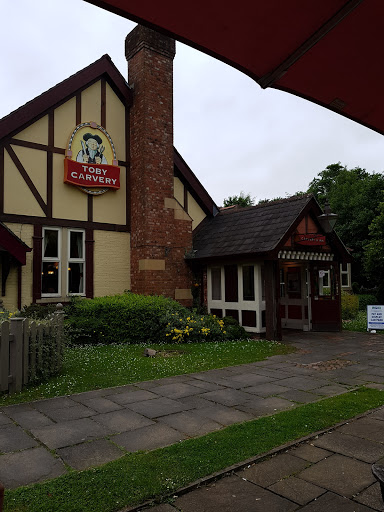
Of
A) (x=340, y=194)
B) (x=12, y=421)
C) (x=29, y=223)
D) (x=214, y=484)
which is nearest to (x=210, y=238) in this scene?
(x=29, y=223)

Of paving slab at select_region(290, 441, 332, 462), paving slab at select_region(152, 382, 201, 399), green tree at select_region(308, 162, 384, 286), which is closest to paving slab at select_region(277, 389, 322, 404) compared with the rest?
paving slab at select_region(152, 382, 201, 399)

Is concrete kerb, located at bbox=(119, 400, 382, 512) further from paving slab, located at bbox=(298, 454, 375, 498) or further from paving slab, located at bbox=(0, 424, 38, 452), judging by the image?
paving slab, located at bbox=(0, 424, 38, 452)

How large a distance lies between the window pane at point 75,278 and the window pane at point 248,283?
5279mm

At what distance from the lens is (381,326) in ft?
45.9

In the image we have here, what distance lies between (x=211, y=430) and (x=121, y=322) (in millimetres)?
7030

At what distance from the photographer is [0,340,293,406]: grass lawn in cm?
651

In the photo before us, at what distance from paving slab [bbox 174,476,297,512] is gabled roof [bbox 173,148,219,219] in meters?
13.2

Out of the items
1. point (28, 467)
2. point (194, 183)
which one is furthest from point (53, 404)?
point (194, 183)

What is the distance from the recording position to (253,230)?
43.7 ft

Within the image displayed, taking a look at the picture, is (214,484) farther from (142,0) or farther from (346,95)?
(142,0)

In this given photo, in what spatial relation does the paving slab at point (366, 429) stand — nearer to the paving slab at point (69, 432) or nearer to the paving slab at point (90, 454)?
the paving slab at point (90, 454)

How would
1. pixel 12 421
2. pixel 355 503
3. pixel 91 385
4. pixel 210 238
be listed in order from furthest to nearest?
pixel 210 238
pixel 91 385
pixel 12 421
pixel 355 503

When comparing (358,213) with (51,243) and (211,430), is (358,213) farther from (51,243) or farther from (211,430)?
(211,430)

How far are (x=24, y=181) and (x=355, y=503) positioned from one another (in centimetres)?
1163
